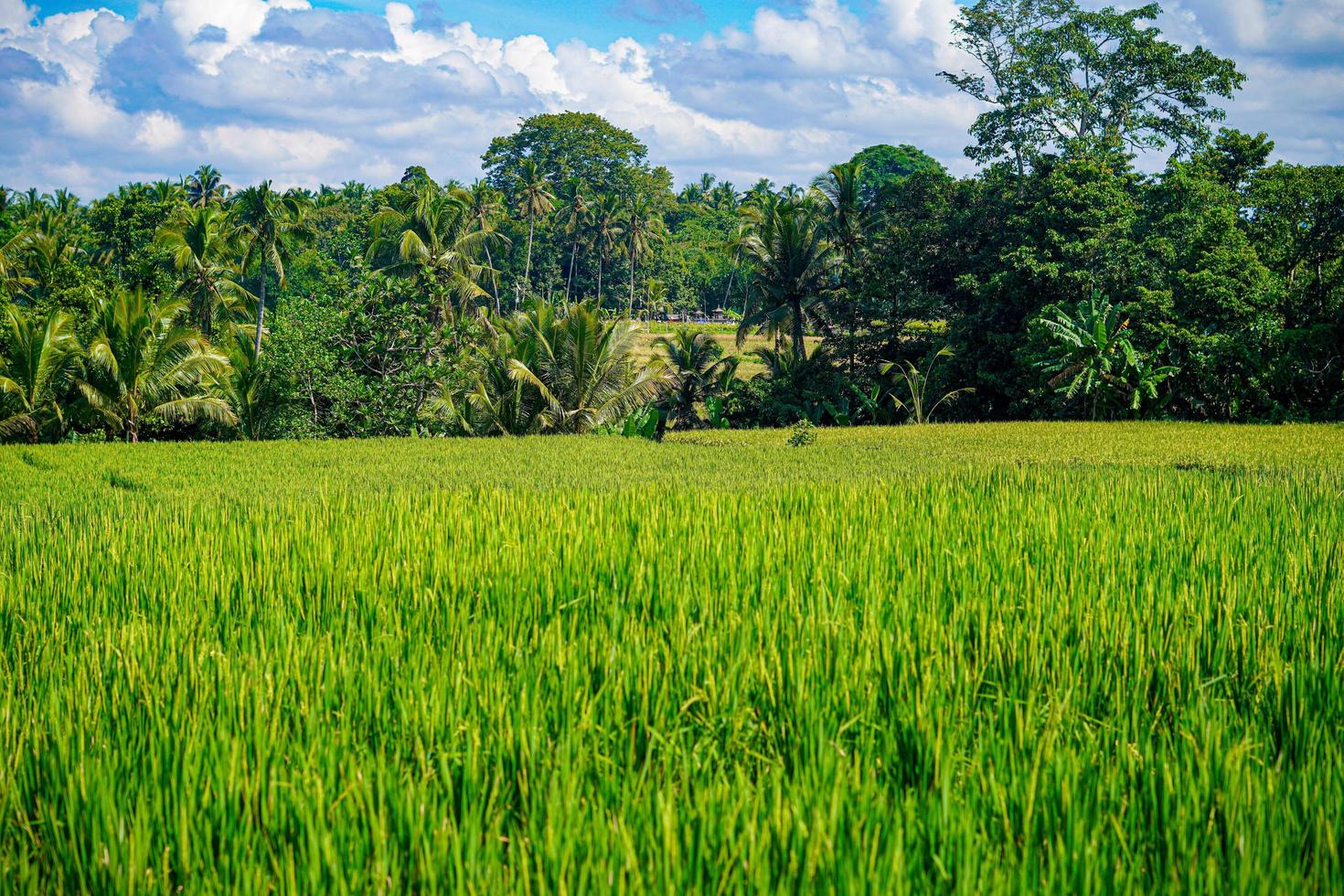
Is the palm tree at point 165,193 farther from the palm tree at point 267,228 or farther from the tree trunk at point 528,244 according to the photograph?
the tree trunk at point 528,244

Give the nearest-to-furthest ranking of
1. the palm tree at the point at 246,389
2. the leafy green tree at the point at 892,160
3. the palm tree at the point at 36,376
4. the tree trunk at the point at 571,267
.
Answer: the palm tree at the point at 36,376 → the palm tree at the point at 246,389 → the tree trunk at the point at 571,267 → the leafy green tree at the point at 892,160

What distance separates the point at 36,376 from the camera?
14.1 metres

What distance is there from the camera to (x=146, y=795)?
1.86 m

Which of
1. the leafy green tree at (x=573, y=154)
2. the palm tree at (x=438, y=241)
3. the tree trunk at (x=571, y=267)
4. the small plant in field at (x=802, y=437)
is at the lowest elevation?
the small plant in field at (x=802, y=437)

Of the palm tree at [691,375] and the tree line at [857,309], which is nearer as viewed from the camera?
the tree line at [857,309]

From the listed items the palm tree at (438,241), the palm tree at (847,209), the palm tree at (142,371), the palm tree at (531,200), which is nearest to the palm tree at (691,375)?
the palm tree at (847,209)

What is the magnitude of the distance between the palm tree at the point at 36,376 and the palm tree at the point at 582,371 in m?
6.58

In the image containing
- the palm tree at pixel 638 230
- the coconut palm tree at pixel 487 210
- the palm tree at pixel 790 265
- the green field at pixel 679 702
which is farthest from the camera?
the palm tree at pixel 638 230

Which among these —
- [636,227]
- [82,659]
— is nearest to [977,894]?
[82,659]

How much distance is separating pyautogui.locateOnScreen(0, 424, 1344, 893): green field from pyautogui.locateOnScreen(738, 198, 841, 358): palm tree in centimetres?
1771

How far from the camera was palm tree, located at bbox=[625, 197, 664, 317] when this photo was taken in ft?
151

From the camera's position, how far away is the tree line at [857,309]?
1584 cm

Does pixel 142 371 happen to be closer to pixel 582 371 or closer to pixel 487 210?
pixel 582 371

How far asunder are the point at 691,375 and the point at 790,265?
3.51 m
